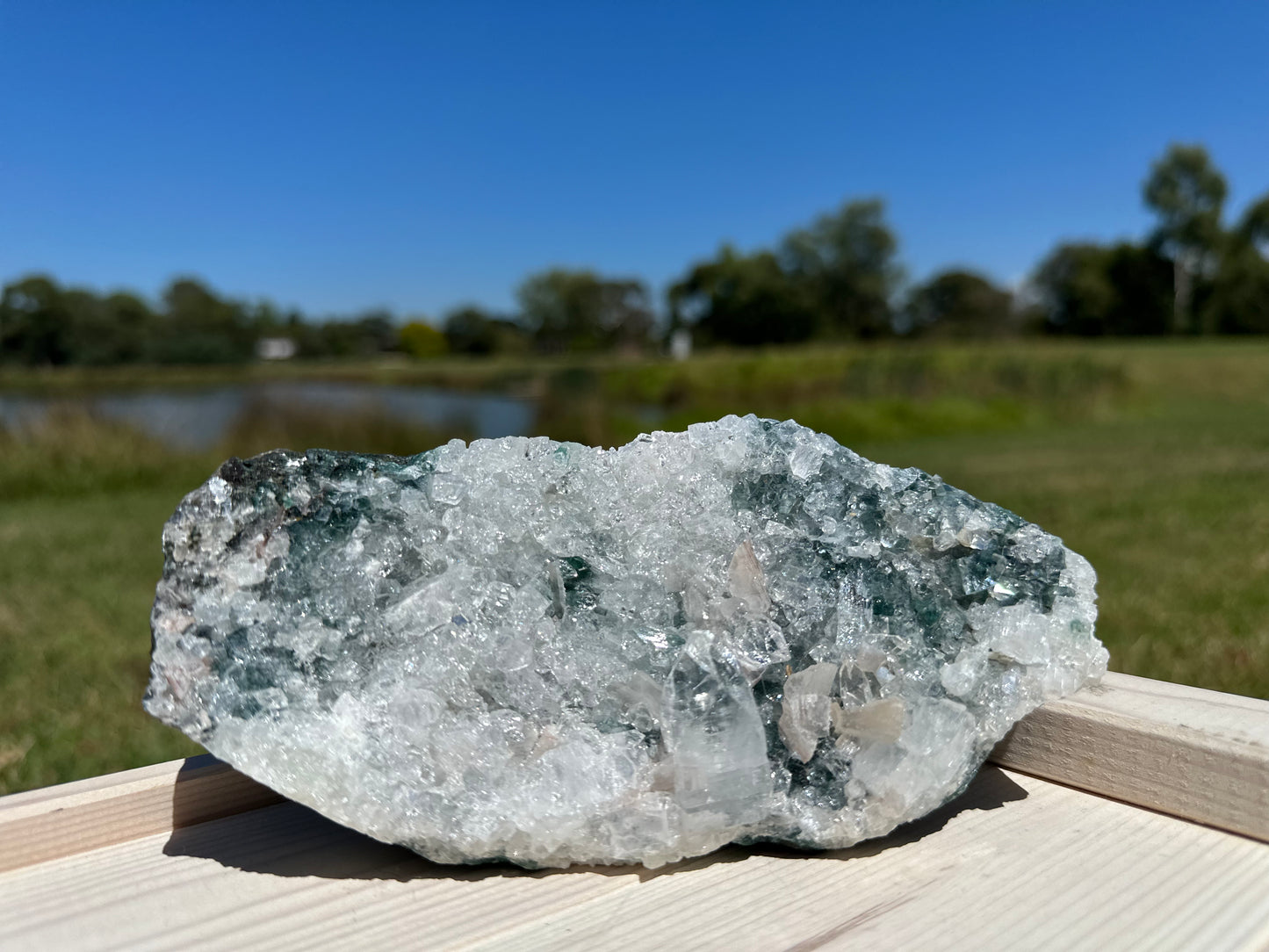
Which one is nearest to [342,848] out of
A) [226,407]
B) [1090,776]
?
[1090,776]

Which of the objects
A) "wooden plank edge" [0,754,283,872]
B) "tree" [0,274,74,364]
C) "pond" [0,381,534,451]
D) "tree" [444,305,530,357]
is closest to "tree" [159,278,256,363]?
"pond" [0,381,534,451]

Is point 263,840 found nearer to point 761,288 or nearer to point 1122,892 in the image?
point 1122,892

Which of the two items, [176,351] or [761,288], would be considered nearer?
[176,351]

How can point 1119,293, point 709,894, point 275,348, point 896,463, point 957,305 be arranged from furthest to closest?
point 957,305 → point 1119,293 → point 275,348 → point 896,463 → point 709,894

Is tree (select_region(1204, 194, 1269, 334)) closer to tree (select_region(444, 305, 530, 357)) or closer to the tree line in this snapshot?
the tree line

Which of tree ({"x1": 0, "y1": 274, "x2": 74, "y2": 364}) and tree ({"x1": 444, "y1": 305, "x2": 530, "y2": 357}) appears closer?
tree ({"x1": 0, "y1": 274, "x2": 74, "y2": 364})

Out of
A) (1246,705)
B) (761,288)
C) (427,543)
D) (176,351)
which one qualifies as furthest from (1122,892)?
(761,288)

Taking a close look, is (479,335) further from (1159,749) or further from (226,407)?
(1159,749)
